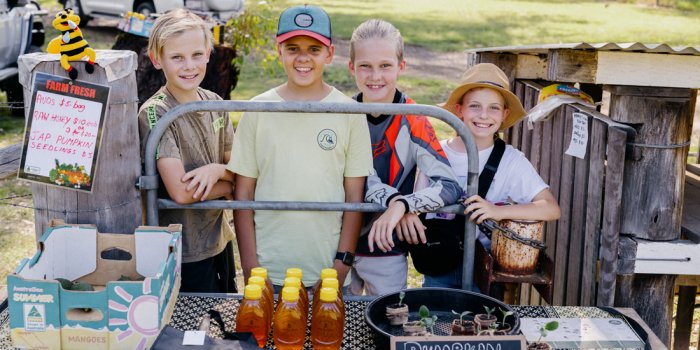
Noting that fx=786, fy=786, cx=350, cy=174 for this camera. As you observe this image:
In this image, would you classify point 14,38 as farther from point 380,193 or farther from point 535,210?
point 535,210

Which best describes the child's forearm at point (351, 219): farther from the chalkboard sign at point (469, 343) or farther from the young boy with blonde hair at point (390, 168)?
the chalkboard sign at point (469, 343)

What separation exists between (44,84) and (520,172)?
1869mm

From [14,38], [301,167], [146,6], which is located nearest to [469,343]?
[301,167]

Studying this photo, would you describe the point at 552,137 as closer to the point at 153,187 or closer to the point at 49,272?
the point at 153,187

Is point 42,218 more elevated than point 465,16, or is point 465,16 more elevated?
point 465,16

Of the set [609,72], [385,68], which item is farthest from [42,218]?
[609,72]

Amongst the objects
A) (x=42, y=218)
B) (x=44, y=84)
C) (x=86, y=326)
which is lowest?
(x=86, y=326)

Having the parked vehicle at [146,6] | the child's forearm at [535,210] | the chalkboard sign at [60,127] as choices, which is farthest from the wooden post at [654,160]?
the parked vehicle at [146,6]

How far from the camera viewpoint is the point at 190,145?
3109mm

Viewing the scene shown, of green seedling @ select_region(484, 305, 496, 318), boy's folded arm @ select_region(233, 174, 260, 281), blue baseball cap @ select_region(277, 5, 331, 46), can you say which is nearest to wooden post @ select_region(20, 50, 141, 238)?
boy's folded arm @ select_region(233, 174, 260, 281)

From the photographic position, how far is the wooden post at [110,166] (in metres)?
2.68

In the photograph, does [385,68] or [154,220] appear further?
[385,68]

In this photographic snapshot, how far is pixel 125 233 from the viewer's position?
289 cm

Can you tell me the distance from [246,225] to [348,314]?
1.92ft
